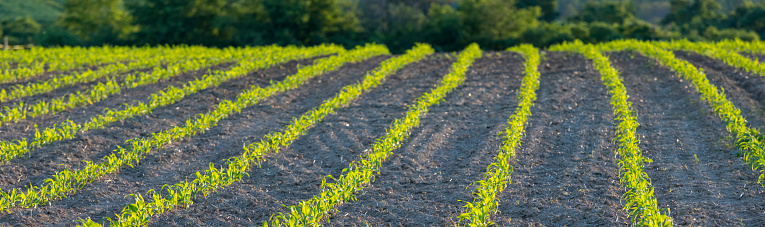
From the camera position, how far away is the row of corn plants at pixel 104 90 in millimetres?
11273

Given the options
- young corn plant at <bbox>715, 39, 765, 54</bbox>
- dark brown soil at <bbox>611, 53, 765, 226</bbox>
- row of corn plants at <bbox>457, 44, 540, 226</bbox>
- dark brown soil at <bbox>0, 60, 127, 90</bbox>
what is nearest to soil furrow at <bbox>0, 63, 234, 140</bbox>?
dark brown soil at <bbox>0, 60, 127, 90</bbox>

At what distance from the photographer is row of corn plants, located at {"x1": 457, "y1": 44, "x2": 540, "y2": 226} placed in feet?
21.6

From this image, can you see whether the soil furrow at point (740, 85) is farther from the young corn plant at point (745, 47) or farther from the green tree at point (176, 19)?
the green tree at point (176, 19)

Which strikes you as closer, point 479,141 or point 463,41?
point 479,141

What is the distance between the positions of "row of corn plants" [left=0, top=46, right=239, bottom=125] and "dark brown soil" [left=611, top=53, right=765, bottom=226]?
30.3 ft

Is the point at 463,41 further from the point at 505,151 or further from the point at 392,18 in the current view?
the point at 505,151

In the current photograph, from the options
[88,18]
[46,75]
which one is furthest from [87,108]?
[88,18]

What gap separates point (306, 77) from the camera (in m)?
15.2

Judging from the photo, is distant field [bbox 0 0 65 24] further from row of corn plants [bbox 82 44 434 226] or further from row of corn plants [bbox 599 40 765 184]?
row of corn plants [bbox 599 40 765 184]

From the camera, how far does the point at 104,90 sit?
13203 mm

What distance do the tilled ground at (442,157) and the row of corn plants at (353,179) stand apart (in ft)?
0.45

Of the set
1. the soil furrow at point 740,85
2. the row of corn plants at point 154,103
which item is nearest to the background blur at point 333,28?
the row of corn plants at point 154,103

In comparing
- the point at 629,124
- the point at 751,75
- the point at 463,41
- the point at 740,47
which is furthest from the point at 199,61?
the point at 463,41

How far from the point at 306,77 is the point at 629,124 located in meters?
7.49
